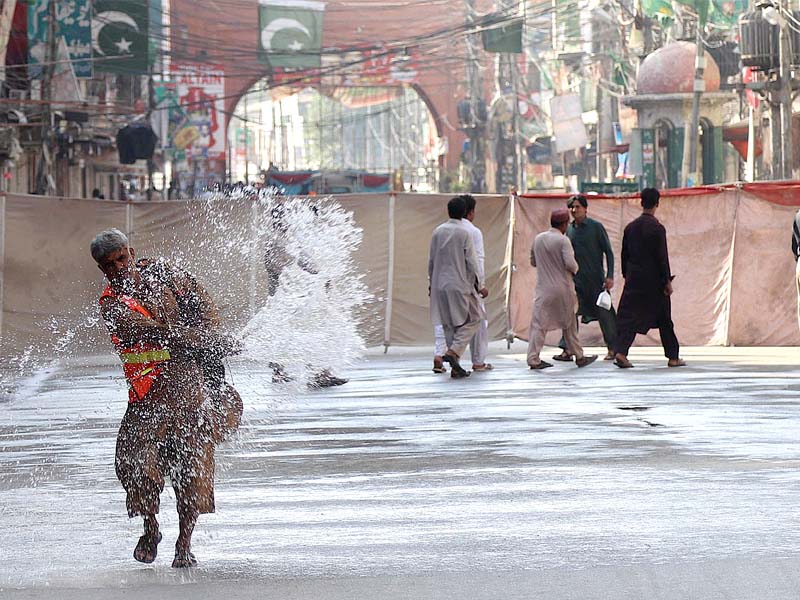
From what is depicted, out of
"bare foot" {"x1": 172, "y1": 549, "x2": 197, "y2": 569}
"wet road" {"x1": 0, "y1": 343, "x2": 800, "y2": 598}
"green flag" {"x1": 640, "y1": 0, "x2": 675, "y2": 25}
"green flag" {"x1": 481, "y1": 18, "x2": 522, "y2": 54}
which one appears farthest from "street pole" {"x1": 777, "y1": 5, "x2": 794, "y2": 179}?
"bare foot" {"x1": 172, "y1": 549, "x2": 197, "y2": 569}

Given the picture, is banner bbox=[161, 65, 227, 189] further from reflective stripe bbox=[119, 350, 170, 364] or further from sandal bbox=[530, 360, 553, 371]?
reflective stripe bbox=[119, 350, 170, 364]

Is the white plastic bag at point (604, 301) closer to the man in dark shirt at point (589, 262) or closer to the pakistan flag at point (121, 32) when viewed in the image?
the man in dark shirt at point (589, 262)

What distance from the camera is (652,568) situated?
639 centimetres

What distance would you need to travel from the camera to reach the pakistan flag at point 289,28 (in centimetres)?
4325

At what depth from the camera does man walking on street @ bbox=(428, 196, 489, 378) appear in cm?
1519

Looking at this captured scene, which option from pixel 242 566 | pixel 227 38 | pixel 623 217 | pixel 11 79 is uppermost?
pixel 227 38

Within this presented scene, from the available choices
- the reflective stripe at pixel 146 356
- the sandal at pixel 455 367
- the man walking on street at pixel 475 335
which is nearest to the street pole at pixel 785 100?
the man walking on street at pixel 475 335

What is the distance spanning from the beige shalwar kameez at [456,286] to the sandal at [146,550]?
8558mm

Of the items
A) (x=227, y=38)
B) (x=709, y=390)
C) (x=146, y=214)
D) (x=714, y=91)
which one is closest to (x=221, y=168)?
(x=227, y=38)

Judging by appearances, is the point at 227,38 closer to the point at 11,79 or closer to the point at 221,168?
the point at 221,168

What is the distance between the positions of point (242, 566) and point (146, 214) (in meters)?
13.1

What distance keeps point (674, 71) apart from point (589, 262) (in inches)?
1293

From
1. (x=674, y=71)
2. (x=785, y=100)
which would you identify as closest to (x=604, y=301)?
(x=785, y=100)

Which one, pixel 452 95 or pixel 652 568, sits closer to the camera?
pixel 652 568
